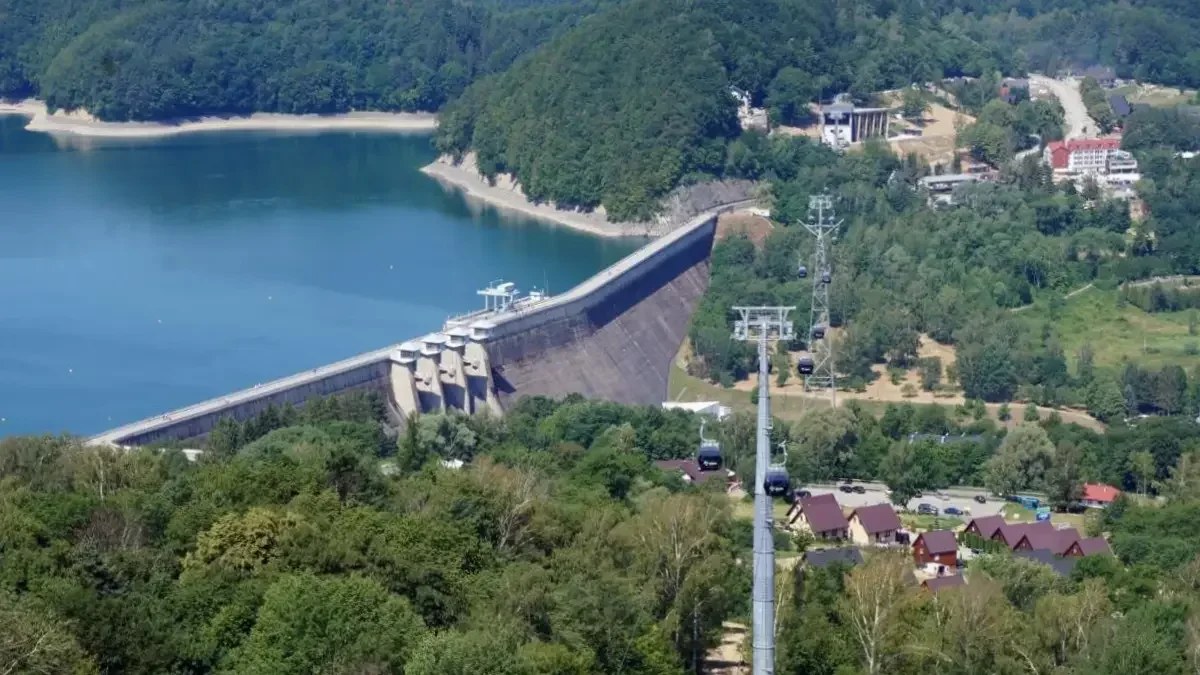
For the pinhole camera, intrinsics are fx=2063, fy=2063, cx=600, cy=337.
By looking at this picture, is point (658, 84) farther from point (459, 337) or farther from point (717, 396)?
point (459, 337)

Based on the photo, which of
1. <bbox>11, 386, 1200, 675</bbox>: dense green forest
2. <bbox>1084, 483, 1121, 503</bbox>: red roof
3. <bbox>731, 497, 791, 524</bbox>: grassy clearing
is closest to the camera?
<bbox>11, 386, 1200, 675</bbox>: dense green forest

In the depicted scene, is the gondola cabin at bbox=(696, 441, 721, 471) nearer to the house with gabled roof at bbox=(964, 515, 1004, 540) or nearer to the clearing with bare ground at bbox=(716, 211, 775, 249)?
the house with gabled roof at bbox=(964, 515, 1004, 540)

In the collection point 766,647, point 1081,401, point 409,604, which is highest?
point 766,647

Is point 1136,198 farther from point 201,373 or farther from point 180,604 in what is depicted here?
point 180,604

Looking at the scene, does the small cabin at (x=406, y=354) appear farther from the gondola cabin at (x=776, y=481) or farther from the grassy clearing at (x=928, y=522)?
the gondola cabin at (x=776, y=481)

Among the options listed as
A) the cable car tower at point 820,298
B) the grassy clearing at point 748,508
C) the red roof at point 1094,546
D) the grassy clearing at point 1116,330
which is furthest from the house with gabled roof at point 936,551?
the grassy clearing at point 1116,330

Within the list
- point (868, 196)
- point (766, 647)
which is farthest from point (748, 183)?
point (766, 647)

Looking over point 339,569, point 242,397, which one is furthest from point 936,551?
point 242,397

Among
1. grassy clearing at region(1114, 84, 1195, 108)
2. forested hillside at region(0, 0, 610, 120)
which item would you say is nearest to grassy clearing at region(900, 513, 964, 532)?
grassy clearing at region(1114, 84, 1195, 108)
